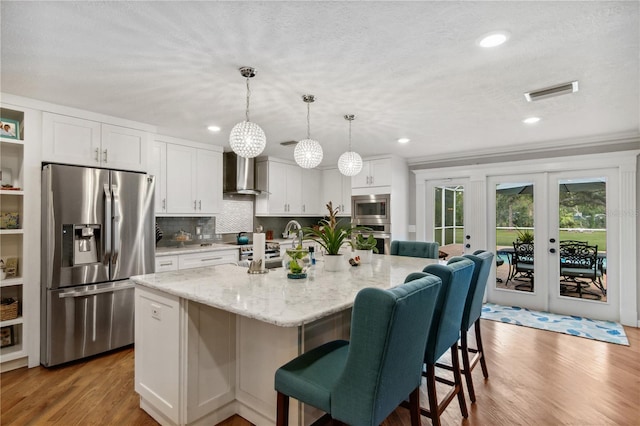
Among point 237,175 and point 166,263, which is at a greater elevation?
point 237,175

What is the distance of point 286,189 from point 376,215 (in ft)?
5.35

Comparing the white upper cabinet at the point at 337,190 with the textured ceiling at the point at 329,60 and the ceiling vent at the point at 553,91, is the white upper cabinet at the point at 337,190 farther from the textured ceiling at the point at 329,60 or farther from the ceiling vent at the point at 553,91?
the ceiling vent at the point at 553,91

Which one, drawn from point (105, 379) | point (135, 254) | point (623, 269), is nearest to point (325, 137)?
point (135, 254)

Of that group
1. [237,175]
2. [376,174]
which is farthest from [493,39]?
[237,175]

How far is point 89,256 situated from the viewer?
3104mm

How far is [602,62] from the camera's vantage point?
83.7 inches

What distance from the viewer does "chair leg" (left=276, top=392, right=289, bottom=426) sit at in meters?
1.50

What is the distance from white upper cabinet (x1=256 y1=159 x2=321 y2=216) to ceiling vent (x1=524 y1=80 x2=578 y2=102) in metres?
3.75

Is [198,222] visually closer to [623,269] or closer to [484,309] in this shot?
[484,309]

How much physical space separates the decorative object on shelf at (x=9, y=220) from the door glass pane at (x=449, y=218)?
5320 mm

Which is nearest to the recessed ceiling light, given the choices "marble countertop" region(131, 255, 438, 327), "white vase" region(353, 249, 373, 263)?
"marble countertop" region(131, 255, 438, 327)

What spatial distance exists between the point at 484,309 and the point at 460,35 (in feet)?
13.2

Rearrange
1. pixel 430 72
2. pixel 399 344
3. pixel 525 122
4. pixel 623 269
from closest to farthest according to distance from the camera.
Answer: pixel 399 344, pixel 430 72, pixel 525 122, pixel 623 269

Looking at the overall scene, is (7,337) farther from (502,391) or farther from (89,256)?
(502,391)
